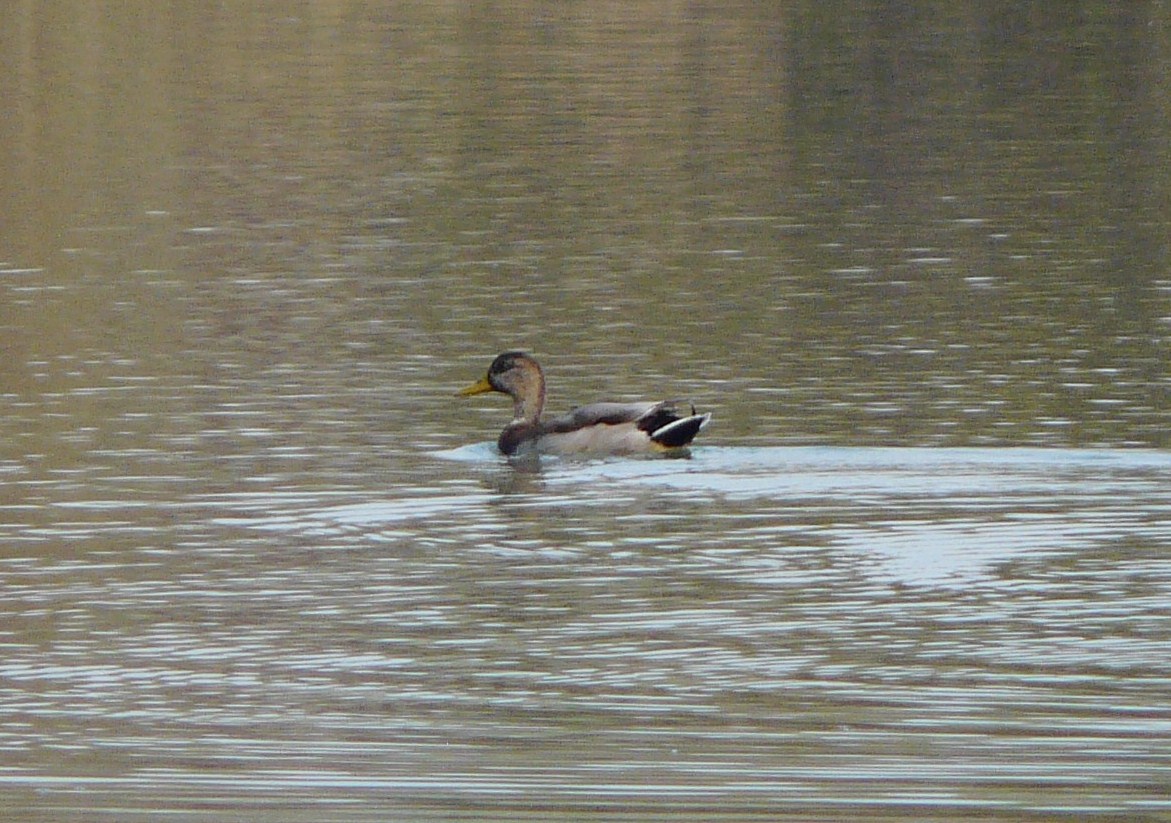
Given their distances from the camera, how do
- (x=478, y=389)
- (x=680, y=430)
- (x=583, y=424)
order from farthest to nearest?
(x=478, y=389) < (x=583, y=424) < (x=680, y=430)

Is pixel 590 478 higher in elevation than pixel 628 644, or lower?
lower

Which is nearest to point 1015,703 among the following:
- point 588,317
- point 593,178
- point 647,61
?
point 588,317

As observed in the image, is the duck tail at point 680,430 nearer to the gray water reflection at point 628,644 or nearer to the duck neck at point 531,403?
the gray water reflection at point 628,644

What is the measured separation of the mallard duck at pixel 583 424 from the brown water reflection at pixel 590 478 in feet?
0.80

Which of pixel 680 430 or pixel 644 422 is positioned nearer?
pixel 680 430

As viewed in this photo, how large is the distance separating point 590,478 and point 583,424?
713 mm

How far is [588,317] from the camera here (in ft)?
74.8

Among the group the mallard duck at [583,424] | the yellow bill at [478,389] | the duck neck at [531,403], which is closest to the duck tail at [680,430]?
the mallard duck at [583,424]

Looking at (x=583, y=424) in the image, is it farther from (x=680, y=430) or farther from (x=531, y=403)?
(x=531, y=403)

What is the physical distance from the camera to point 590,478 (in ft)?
53.4

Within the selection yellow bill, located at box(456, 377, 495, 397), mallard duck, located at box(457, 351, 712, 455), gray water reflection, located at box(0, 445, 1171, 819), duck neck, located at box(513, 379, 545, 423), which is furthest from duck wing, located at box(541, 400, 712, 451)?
yellow bill, located at box(456, 377, 495, 397)

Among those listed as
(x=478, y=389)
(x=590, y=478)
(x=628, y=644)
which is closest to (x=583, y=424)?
(x=590, y=478)

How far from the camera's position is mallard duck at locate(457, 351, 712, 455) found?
16.6 m

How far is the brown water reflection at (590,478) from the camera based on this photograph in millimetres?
9391
